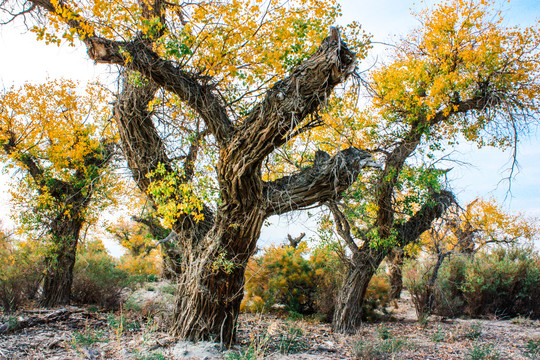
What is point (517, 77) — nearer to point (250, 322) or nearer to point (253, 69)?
point (253, 69)

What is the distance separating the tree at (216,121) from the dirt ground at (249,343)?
1.82 feet

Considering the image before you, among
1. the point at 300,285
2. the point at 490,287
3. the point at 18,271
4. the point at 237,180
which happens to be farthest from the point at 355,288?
the point at 18,271

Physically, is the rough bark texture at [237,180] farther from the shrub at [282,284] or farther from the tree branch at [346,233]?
the shrub at [282,284]

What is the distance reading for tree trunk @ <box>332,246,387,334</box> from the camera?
27.4ft

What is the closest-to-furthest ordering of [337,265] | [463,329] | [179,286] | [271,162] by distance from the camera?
[179,286] → [271,162] → [463,329] → [337,265]

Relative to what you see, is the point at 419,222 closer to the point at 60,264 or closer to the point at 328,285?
the point at 328,285

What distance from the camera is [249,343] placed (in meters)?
5.73

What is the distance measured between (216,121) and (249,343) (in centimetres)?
346

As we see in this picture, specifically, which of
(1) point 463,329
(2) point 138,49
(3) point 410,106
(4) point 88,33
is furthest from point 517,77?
(4) point 88,33

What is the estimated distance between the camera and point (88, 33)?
4820 millimetres

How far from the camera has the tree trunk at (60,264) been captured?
28.3ft

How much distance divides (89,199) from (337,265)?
6.47m

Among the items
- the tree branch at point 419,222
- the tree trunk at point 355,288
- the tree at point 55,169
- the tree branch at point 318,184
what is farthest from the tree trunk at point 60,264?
the tree branch at point 419,222

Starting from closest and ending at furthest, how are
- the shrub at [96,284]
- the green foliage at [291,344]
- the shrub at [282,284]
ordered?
the green foliage at [291,344] → the shrub at [96,284] → the shrub at [282,284]
